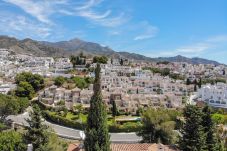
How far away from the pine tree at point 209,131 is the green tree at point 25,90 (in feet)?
186

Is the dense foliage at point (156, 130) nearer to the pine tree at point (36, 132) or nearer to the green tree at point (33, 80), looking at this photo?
the pine tree at point (36, 132)

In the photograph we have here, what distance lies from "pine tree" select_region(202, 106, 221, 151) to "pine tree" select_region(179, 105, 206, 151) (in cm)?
93

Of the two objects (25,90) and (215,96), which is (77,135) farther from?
(215,96)

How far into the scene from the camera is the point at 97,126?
1814cm

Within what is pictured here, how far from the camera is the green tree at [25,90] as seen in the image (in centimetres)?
7569

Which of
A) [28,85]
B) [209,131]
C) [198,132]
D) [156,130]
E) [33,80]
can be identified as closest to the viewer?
[198,132]

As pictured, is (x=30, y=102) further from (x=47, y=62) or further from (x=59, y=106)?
(x=47, y=62)

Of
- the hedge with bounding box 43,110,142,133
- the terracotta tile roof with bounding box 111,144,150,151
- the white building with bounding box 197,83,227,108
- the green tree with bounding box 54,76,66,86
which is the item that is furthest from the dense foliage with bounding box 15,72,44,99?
the terracotta tile roof with bounding box 111,144,150,151

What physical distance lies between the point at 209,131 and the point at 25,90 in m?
58.1

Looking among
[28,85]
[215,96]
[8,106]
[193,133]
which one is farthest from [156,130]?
[28,85]

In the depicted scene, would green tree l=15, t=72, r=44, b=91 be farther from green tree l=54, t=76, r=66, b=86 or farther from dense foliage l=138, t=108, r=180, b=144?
dense foliage l=138, t=108, r=180, b=144

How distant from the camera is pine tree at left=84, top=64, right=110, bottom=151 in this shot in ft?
58.9

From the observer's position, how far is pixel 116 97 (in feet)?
241

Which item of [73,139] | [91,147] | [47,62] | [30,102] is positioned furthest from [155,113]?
[47,62]
